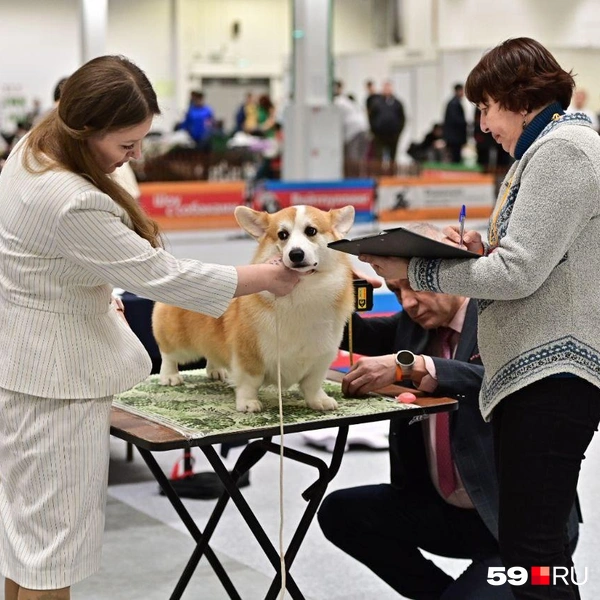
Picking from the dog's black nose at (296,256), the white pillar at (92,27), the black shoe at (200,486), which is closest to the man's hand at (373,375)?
the dog's black nose at (296,256)

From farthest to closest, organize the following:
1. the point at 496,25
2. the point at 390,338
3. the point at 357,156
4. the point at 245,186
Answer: the point at 496,25
the point at 357,156
the point at 245,186
the point at 390,338

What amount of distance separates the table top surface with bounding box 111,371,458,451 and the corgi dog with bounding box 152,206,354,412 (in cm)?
7

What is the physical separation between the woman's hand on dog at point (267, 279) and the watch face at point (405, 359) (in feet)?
1.43

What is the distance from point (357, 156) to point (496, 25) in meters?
8.38

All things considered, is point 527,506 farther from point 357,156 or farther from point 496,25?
point 496,25

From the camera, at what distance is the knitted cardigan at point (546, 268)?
2.13m

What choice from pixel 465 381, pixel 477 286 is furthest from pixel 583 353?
pixel 465 381

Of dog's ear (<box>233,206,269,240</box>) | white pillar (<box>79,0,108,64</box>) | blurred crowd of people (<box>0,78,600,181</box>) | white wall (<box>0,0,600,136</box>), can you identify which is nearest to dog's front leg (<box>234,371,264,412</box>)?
dog's ear (<box>233,206,269,240</box>)

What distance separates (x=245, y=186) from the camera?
14.4 m

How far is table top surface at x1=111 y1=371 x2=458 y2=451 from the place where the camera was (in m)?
2.44

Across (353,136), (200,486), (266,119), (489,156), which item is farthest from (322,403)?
(266,119)

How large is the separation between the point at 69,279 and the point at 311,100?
37.1 ft

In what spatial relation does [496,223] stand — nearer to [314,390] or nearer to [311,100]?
[314,390]

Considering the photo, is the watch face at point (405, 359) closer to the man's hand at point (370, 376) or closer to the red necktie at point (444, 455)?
the man's hand at point (370, 376)
